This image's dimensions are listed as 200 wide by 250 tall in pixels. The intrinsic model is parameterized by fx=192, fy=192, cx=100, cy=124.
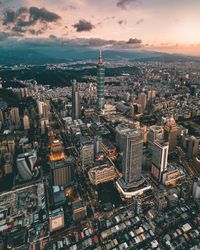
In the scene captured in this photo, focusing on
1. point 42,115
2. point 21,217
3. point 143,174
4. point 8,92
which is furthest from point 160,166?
point 8,92

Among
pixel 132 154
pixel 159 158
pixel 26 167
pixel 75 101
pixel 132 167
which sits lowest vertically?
pixel 26 167

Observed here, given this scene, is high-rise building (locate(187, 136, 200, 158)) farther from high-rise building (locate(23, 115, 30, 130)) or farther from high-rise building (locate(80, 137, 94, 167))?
high-rise building (locate(23, 115, 30, 130))

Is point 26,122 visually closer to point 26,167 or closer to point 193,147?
point 26,167

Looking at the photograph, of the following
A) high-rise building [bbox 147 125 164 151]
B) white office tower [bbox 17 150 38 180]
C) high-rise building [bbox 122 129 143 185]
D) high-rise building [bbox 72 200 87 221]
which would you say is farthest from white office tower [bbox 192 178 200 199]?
white office tower [bbox 17 150 38 180]

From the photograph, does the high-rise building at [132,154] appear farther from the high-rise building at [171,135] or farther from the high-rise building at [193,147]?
the high-rise building at [193,147]

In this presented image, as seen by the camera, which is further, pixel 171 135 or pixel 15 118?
pixel 15 118

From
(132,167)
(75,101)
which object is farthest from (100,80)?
(132,167)
